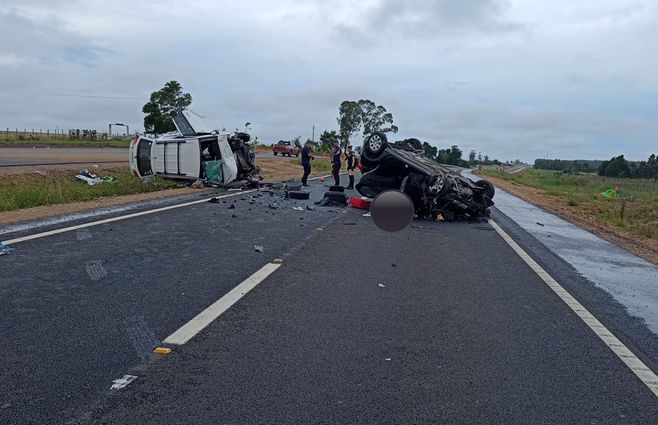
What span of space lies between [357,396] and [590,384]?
1689 mm

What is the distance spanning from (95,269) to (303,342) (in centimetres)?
344

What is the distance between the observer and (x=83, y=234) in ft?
32.4

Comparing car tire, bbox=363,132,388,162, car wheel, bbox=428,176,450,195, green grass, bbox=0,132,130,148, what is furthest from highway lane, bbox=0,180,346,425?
green grass, bbox=0,132,130,148

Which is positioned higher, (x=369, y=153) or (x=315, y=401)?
(x=369, y=153)

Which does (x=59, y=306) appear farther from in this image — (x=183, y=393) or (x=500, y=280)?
(x=500, y=280)

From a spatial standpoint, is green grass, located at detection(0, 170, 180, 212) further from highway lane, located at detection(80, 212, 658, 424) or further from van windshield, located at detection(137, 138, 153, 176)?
highway lane, located at detection(80, 212, 658, 424)

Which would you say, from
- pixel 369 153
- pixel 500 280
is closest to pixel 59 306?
pixel 500 280

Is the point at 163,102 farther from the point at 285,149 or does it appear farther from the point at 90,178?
the point at 90,178

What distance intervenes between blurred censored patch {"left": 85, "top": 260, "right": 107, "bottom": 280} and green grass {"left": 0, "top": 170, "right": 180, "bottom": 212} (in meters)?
7.37

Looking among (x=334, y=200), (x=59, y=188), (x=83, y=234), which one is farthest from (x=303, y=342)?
(x=59, y=188)

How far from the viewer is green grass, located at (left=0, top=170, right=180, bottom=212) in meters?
14.9

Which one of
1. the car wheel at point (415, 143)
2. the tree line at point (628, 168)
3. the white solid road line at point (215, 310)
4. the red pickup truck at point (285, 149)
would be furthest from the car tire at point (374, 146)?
the tree line at point (628, 168)

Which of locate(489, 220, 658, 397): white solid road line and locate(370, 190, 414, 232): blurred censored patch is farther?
locate(370, 190, 414, 232): blurred censored patch

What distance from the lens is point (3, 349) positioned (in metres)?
4.42
